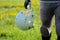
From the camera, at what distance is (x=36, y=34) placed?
603cm

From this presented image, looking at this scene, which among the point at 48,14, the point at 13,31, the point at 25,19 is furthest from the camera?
the point at 13,31

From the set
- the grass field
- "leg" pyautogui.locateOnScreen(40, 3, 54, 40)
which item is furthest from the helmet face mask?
the grass field

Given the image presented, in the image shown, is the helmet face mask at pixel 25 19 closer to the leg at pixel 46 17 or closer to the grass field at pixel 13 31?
the leg at pixel 46 17

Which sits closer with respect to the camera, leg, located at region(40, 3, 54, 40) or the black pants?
the black pants

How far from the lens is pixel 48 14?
4059 millimetres

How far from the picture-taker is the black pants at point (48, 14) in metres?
3.90

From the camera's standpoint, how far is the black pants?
12.8ft

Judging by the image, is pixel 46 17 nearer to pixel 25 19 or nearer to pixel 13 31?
pixel 25 19

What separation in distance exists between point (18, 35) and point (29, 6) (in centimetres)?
167

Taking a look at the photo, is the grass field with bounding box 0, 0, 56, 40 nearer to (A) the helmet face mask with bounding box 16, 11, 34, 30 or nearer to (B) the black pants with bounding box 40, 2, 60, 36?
(A) the helmet face mask with bounding box 16, 11, 34, 30

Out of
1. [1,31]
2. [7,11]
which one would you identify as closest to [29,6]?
[1,31]

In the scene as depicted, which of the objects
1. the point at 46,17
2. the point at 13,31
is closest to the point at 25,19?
the point at 46,17

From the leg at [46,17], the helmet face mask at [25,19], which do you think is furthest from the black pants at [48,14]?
the helmet face mask at [25,19]

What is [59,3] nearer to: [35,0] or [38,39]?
[38,39]
